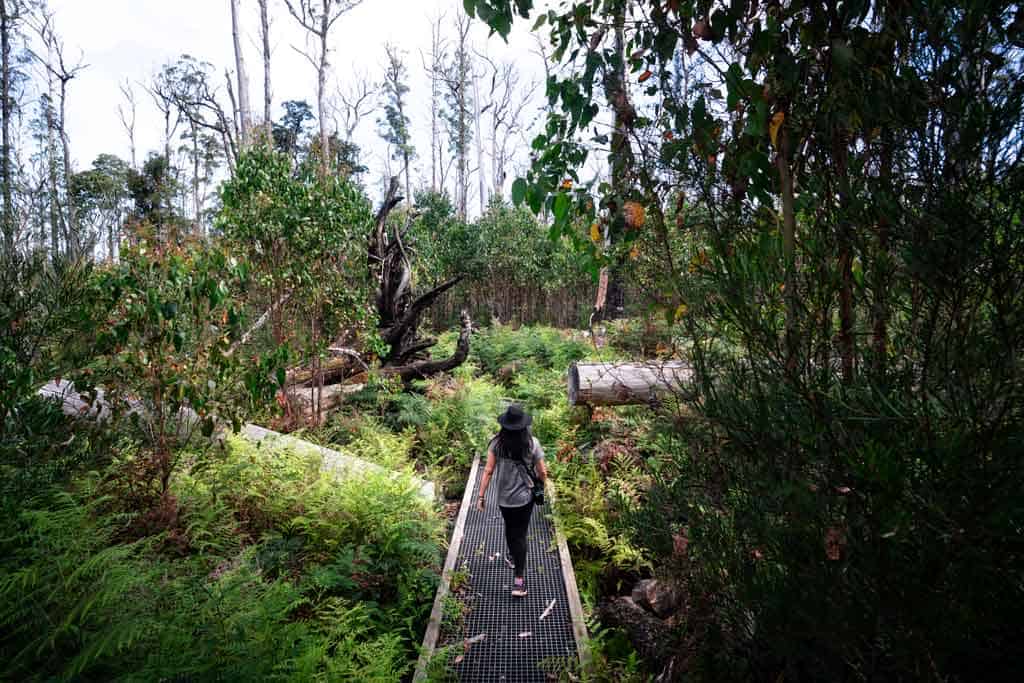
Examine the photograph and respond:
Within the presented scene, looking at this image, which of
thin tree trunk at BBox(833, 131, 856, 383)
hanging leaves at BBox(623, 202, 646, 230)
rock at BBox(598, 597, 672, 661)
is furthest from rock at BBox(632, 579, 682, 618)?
hanging leaves at BBox(623, 202, 646, 230)

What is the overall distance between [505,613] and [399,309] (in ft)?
25.6

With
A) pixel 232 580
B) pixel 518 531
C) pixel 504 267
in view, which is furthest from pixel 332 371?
pixel 504 267

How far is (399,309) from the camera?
11.3 m

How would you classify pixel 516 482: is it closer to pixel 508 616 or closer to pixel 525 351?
pixel 508 616

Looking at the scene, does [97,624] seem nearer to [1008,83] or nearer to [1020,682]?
[1020,682]

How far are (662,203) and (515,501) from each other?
3.35m

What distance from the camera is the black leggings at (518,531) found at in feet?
15.9

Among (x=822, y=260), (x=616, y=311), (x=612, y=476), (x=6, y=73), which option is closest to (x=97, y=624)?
(x=822, y=260)

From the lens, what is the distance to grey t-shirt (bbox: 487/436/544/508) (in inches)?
192

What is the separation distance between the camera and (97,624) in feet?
8.64

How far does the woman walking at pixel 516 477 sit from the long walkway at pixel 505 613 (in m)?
0.22

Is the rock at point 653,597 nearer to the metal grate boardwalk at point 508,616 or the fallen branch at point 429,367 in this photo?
the metal grate boardwalk at point 508,616

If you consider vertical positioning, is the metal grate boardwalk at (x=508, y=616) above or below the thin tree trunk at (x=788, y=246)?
below

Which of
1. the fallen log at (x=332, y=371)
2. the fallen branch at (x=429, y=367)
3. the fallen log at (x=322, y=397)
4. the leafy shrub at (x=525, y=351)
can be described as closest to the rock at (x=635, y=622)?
the fallen log at (x=322, y=397)
